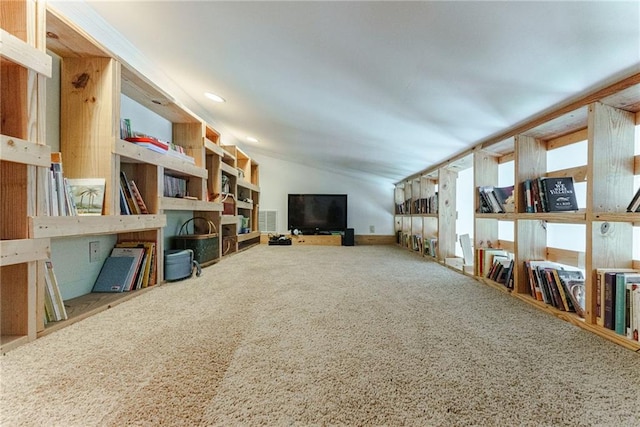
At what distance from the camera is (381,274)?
99.0 inches

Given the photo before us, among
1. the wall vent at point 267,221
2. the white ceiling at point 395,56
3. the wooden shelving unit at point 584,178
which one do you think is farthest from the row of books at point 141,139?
the wall vent at point 267,221

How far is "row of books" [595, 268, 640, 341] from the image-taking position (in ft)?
3.76

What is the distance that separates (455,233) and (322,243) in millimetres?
2420

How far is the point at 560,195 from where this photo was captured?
1.69 m

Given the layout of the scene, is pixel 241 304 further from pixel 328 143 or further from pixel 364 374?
pixel 328 143

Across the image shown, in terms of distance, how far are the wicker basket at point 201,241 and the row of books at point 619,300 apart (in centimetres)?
297

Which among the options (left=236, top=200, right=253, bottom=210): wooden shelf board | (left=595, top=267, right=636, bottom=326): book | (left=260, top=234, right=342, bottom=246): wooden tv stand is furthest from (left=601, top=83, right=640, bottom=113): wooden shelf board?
(left=260, top=234, right=342, bottom=246): wooden tv stand

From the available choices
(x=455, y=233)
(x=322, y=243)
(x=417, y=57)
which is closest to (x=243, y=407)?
(x=417, y=57)

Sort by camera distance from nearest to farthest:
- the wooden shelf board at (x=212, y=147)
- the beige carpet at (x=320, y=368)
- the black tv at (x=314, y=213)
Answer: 1. the beige carpet at (x=320, y=368)
2. the wooden shelf board at (x=212, y=147)
3. the black tv at (x=314, y=213)

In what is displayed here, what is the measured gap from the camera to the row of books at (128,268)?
6.00 ft

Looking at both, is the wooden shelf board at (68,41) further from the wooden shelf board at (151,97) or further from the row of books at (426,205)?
the row of books at (426,205)

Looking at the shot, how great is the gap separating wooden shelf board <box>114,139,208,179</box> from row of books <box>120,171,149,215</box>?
0.57ft

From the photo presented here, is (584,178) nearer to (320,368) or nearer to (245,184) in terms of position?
(320,368)

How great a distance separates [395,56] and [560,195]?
1399 millimetres
